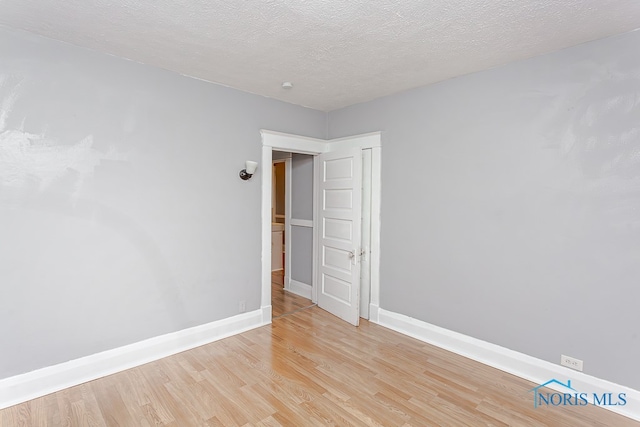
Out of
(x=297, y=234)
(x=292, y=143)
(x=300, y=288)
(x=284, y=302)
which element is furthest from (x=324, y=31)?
(x=300, y=288)

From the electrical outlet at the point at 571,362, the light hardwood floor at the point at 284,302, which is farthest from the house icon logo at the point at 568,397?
the light hardwood floor at the point at 284,302

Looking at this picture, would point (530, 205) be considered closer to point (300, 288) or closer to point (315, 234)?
point (315, 234)

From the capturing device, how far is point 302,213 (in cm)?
482

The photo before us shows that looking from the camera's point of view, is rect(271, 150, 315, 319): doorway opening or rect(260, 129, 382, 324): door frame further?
rect(271, 150, 315, 319): doorway opening

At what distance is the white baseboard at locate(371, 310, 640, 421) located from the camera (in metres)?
2.21

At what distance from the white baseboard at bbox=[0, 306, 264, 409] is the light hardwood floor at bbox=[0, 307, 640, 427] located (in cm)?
7

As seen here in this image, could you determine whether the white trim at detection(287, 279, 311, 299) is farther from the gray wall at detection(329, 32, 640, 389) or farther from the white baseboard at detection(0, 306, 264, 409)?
the gray wall at detection(329, 32, 640, 389)

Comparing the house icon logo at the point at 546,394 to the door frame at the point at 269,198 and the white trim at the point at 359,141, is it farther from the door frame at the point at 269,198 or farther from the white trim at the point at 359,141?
the white trim at the point at 359,141

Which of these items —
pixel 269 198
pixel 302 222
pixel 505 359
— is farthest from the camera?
pixel 302 222

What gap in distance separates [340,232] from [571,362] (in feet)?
8.01

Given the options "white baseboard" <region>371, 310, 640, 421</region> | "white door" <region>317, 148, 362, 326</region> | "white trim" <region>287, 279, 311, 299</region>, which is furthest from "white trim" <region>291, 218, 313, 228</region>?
"white baseboard" <region>371, 310, 640, 421</region>

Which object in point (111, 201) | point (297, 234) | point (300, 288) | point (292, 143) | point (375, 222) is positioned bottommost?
point (300, 288)

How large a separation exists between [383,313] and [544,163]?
2.21 metres

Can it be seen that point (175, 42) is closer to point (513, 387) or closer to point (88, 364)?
point (88, 364)
